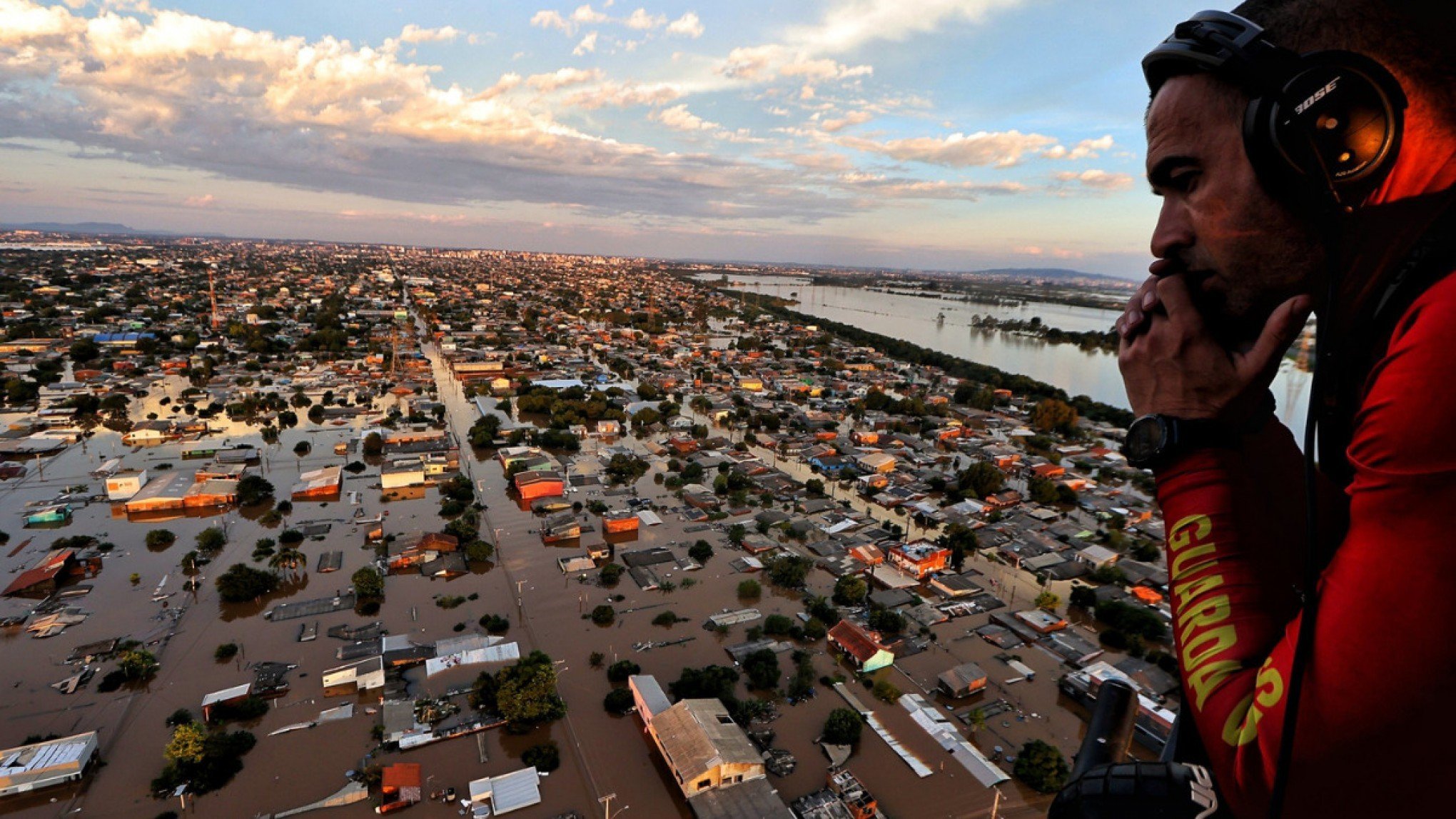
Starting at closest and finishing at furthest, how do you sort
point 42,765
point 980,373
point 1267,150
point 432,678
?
point 1267,150 < point 42,765 < point 432,678 < point 980,373

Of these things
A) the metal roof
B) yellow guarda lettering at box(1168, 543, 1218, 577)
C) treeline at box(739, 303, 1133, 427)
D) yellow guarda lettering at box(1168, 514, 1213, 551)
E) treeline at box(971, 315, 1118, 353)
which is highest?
yellow guarda lettering at box(1168, 514, 1213, 551)

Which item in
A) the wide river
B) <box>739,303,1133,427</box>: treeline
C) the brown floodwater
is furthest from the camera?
the wide river

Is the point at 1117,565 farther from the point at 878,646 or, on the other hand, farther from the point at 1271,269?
the point at 1271,269

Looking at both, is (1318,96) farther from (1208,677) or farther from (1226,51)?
(1208,677)

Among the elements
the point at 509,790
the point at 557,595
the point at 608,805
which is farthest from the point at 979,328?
the point at 509,790

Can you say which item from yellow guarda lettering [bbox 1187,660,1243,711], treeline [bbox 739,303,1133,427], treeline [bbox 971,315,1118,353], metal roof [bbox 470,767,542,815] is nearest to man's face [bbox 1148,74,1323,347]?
yellow guarda lettering [bbox 1187,660,1243,711]

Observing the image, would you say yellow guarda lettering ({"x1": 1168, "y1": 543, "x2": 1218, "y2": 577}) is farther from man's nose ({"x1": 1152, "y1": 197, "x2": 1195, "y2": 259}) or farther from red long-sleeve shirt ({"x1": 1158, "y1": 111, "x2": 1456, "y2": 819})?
man's nose ({"x1": 1152, "y1": 197, "x2": 1195, "y2": 259})
